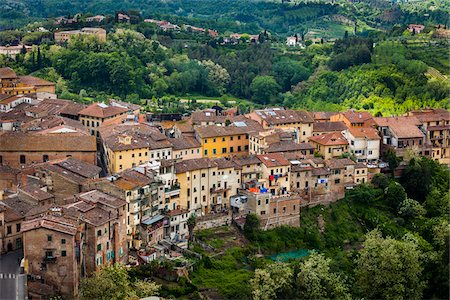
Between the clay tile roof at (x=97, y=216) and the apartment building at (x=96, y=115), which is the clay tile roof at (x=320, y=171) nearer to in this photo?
the apartment building at (x=96, y=115)

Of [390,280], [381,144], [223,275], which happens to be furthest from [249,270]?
[381,144]

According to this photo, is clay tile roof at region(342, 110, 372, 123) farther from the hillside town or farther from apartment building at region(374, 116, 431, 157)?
apartment building at region(374, 116, 431, 157)

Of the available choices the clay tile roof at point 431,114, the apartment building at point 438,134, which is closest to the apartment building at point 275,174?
the apartment building at point 438,134

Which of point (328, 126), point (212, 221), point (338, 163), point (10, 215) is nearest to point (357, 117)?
point (328, 126)

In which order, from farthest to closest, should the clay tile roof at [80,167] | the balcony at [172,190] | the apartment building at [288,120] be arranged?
the apartment building at [288,120] → the balcony at [172,190] → the clay tile roof at [80,167]

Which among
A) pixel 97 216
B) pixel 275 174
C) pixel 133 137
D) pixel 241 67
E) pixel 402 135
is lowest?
pixel 241 67

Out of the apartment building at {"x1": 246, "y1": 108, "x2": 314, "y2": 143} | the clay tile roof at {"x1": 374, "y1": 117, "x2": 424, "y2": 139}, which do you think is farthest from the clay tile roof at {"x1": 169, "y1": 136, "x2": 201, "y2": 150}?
the clay tile roof at {"x1": 374, "y1": 117, "x2": 424, "y2": 139}

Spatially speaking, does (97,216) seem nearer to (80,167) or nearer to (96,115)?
(80,167)
